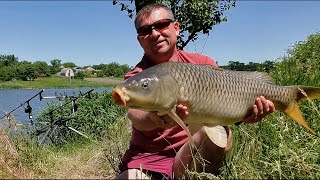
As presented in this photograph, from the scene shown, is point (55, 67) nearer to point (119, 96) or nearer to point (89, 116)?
point (89, 116)

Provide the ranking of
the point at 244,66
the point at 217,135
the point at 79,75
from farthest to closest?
1. the point at 79,75
2. the point at 244,66
3. the point at 217,135

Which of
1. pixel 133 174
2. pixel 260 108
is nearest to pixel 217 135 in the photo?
pixel 260 108

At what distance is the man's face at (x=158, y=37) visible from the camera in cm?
250

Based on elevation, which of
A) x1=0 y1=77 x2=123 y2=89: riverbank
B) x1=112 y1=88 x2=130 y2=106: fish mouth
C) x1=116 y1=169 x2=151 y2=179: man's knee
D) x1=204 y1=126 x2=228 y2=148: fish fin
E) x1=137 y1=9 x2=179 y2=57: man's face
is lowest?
x1=0 y1=77 x2=123 y2=89: riverbank

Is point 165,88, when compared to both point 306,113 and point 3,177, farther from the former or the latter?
point 3,177

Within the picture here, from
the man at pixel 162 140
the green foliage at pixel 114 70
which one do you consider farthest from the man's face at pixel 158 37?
the green foliage at pixel 114 70

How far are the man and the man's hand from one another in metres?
0.27

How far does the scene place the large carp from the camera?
5.53 feet

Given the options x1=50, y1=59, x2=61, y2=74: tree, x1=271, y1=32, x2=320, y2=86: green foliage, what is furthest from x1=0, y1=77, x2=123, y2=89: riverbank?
x1=271, y1=32, x2=320, y2=86: green foliage

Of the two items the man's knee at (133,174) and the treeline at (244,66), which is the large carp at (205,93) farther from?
the treeline at (244,66)

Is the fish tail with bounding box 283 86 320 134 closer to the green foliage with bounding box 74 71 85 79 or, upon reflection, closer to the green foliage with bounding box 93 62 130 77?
the green foliage with bounding box 93 62 130 77

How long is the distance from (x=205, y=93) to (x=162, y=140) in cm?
71

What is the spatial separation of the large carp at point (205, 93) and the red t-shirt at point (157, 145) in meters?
0.21

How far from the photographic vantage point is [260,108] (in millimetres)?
2209
